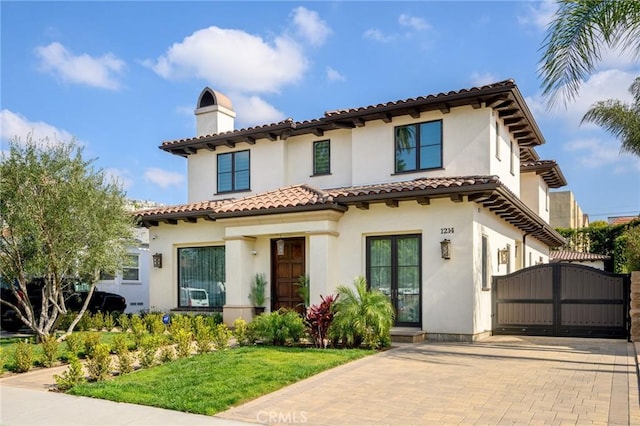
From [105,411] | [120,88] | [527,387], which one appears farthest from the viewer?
[120,88]

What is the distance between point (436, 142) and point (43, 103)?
34.7ft

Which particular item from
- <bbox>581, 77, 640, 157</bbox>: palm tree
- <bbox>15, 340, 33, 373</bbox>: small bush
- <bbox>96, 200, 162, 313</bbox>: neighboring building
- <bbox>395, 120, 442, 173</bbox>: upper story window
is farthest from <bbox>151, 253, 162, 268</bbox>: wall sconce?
<bbox>581, 77, 640, 157</bbox>: palm tree

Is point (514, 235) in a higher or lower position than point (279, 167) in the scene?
lower

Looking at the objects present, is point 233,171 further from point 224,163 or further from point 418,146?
point 418,146

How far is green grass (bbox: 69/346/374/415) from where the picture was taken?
283 inches

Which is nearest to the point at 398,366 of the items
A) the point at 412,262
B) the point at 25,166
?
the point at 412,262

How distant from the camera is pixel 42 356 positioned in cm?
1034

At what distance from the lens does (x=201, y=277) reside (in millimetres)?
17297

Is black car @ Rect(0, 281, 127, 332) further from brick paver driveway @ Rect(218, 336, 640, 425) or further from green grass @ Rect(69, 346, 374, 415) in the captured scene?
brick paver driveway @ Rect(218, 336, 640, 425)

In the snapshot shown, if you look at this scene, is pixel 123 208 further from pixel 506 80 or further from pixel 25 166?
pixel 506 80

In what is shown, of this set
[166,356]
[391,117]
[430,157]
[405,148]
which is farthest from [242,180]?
[166,356]

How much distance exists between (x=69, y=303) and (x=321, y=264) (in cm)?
987

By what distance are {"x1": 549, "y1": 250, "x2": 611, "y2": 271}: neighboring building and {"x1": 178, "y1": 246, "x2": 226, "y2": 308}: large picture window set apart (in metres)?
16.7

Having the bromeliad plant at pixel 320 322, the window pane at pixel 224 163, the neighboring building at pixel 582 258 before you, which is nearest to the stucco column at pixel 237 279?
the window pane at pixel 224 163
